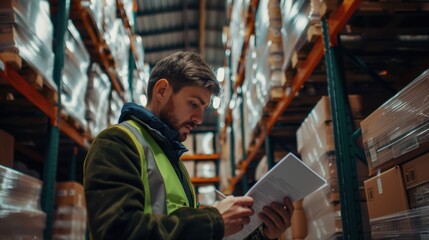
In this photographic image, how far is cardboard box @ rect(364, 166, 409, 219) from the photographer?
2.31 metres

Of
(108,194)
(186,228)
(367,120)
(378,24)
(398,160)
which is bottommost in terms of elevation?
(186,228)

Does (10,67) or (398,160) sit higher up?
(10,67)

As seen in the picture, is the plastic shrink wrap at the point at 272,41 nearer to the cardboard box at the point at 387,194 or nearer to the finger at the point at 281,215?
the cardboard box at the point at 387,194

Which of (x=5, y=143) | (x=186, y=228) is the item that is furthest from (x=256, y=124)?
(x=186, y=228)

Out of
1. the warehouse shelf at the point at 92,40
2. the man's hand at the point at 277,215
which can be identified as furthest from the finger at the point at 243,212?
the warehouse shelf at the point at 92,40

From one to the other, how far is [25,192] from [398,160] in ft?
8.52

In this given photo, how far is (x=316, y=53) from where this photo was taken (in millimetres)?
3455

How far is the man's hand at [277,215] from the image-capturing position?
198 centimetres

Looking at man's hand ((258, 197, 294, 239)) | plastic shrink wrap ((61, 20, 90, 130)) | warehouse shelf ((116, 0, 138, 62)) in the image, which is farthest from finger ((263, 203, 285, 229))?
warehouse shelf ((116, 0, 138, 62))

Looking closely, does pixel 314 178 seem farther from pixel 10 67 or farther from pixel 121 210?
pixel 10 67

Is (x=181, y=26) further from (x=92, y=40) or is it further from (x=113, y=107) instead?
(x=92, y=40)

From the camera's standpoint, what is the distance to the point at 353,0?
9.05 feet

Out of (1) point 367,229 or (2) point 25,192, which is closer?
(1) point 367,229

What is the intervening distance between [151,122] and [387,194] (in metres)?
1.40
